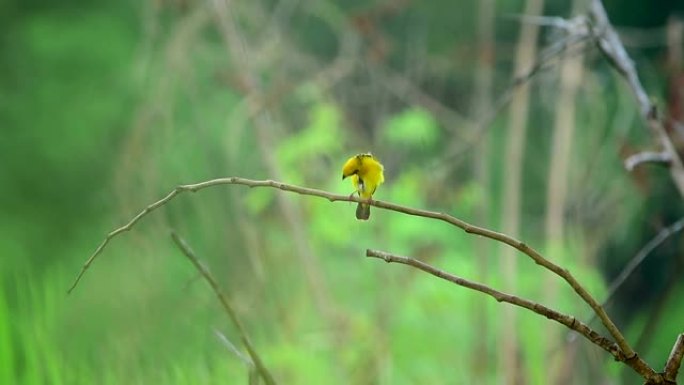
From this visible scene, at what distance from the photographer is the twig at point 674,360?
0.26 meters

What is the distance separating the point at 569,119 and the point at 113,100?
62 cm

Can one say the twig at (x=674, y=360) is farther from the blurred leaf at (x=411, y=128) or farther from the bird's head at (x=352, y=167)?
the blurred leaf at (x=411, y=128)

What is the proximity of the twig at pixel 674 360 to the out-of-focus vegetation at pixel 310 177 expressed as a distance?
52cm

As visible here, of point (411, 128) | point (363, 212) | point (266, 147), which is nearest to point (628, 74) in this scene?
point (363, 212)

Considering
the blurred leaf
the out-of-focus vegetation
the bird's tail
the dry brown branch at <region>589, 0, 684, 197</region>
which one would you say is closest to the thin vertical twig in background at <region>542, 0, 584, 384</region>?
the out-of-focus vegetation

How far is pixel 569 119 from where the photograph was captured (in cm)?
98

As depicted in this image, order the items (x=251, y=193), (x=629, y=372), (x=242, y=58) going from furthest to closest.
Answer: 1. (x=251, y=193)
2. (x=242, y=58)
3. (x=629, y=372)

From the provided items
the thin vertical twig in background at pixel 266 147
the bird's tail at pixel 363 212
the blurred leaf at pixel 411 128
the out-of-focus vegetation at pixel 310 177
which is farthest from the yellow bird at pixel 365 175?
the blurred leaf at pixel 411 128

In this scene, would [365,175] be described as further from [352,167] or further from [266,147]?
[266,147]

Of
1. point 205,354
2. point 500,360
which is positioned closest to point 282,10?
point 500,360

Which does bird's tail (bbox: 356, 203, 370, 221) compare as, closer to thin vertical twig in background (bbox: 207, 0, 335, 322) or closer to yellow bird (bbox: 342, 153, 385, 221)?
yellow bird (bbox: 342, 153, 385, 221)

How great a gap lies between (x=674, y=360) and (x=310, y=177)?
0.91m

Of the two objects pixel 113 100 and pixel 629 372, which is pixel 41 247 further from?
pixel 629 372

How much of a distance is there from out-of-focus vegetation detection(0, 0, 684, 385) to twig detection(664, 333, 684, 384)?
516 millimetres
